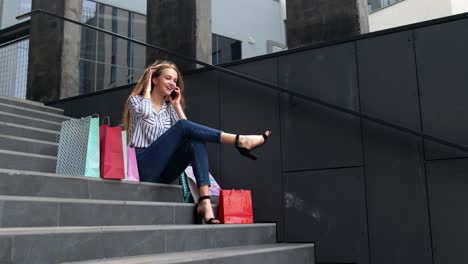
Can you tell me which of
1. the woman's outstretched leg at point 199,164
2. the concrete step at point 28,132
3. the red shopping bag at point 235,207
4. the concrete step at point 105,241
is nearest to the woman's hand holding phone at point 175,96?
the woman's outstretched leg at point 199,164

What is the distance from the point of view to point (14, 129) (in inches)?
196

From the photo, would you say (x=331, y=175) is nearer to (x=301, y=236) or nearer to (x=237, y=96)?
(x=301, y=236)

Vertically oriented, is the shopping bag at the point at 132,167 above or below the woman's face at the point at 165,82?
below

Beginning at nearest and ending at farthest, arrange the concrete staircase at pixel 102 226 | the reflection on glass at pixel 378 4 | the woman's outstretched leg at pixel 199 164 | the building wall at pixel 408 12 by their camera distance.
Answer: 1. the concrete staircase at pixel 102 226
2. the woman's outstretched leg at pixel 199 164
3. the building wall at pixel 408 12
4. the reflection on glass at pixel 378 4

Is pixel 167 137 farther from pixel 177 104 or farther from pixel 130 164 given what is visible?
pixel 177 104

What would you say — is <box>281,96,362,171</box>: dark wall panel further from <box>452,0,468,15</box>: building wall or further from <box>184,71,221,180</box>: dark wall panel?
<box>452,0,468,15</box>: building wall

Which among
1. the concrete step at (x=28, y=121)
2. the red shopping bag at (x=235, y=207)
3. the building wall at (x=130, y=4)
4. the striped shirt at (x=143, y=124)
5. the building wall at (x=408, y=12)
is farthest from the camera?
the building wall at (x=408, y=12)

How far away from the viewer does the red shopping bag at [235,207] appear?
424 cm

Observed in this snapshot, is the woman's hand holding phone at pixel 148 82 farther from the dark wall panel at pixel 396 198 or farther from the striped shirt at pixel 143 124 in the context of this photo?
the dark wall panel at pixel 396 198

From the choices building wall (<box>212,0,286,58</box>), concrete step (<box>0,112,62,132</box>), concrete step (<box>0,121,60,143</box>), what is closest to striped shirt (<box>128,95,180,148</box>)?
concrete step (<box>0,121,60,143</box>)

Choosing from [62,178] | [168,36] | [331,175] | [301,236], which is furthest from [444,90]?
[168,36]

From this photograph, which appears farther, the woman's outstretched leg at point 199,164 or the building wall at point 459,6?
the building wall at point 459,6

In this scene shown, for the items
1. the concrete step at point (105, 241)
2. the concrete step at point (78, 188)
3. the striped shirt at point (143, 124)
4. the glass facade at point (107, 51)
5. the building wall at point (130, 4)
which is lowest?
the concrete step at point (105, 241)

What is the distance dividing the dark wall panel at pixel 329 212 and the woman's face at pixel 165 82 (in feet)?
4.48
